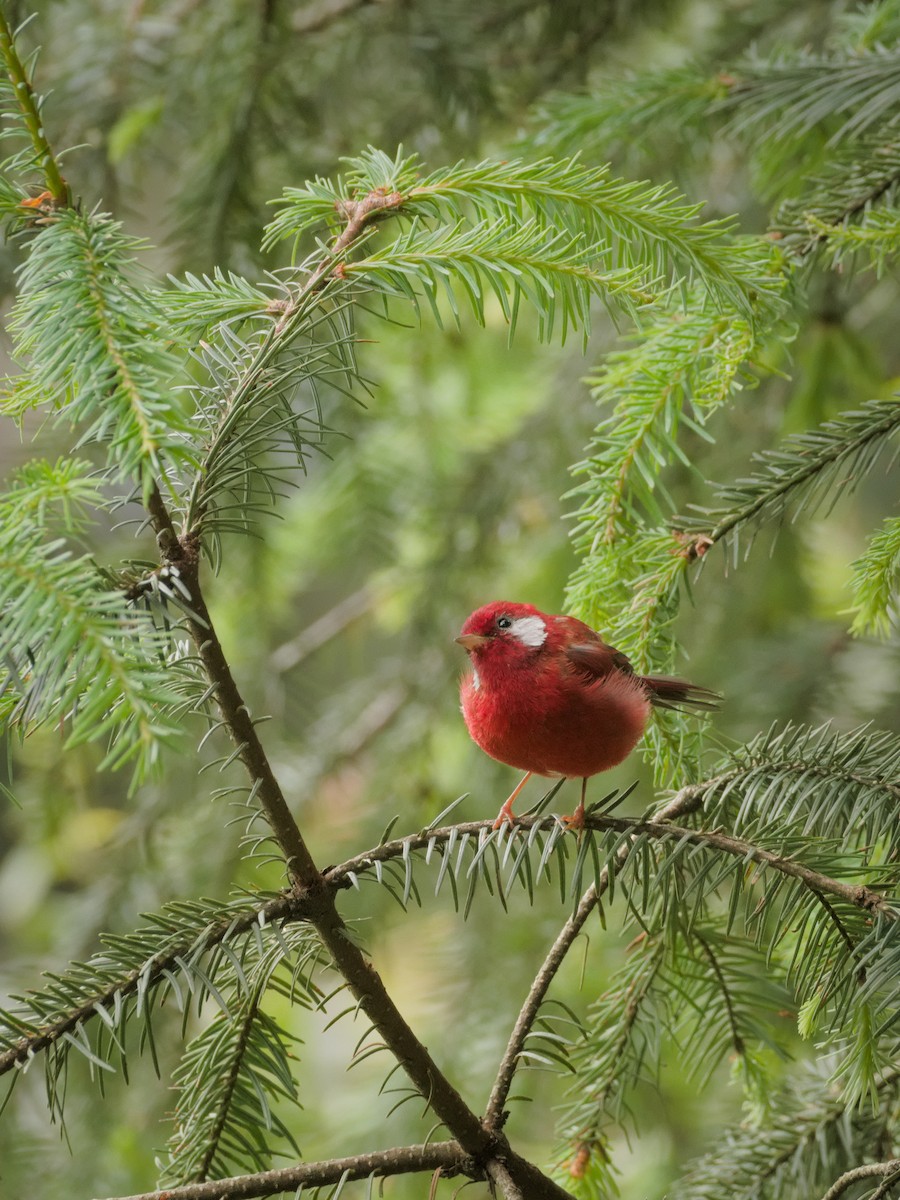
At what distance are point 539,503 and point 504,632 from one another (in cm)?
118

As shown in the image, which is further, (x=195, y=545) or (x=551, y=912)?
(x=551, y=912)

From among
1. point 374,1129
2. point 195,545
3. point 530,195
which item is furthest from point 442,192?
point 374,1129

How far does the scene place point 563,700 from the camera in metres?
1.36

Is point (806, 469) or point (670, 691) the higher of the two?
point (806, 469)

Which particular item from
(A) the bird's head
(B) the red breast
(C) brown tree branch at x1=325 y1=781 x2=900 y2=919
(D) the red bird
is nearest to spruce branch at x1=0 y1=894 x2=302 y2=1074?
(C) brown tree branch at x1=325 y1=781 x2=900 y2=919

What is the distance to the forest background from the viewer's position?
122 cm

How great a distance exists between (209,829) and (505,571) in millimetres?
861

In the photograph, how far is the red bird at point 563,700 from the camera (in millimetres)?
1312

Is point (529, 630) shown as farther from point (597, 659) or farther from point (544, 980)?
point (544, 980)

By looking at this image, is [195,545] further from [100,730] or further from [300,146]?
[300,146]

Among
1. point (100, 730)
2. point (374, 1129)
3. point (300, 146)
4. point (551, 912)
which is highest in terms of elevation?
point (300, 146)

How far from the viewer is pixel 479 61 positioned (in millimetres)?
2146

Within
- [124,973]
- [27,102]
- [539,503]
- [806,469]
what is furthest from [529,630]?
[539,503]

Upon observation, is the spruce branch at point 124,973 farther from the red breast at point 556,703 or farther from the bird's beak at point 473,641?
the bird's beak at point 473,641
